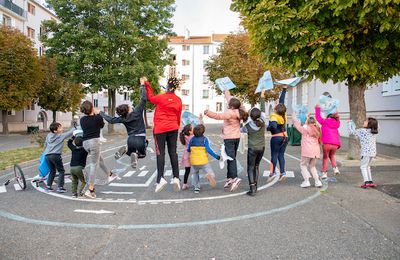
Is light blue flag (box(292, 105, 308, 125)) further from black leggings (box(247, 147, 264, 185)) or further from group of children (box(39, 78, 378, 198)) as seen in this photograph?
black leggings (box(247, 147, 264, 185))

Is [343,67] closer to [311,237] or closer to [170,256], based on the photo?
[311,237]

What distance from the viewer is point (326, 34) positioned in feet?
29.5

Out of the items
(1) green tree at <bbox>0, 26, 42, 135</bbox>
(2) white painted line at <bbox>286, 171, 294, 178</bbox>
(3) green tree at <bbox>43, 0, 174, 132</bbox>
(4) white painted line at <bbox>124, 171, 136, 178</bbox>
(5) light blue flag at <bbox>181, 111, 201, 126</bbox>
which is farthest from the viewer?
(1) green tree at <bbox>0, 26, 42, 135</bbox>

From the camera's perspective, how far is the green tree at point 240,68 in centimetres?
2752

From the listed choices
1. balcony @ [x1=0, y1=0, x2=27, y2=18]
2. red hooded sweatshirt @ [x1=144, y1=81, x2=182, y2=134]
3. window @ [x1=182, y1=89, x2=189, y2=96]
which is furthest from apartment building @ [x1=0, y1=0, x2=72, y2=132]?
window @ [x1=182, y1=89, x2=189, y2=96]

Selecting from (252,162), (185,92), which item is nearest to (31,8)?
(185,92)

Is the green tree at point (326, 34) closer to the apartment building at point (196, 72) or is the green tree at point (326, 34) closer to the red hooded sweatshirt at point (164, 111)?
the red hooded sweatshirt at point (164, 111)

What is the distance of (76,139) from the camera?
6.86 metres

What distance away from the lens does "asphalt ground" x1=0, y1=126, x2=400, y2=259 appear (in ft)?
13.2

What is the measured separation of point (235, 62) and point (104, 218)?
27723mm

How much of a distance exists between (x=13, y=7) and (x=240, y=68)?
1035 inches

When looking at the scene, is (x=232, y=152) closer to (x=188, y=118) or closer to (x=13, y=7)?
(x=188, y=118)

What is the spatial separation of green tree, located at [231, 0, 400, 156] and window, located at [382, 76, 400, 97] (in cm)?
719

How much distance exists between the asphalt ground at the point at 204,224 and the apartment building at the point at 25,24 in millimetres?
33473
